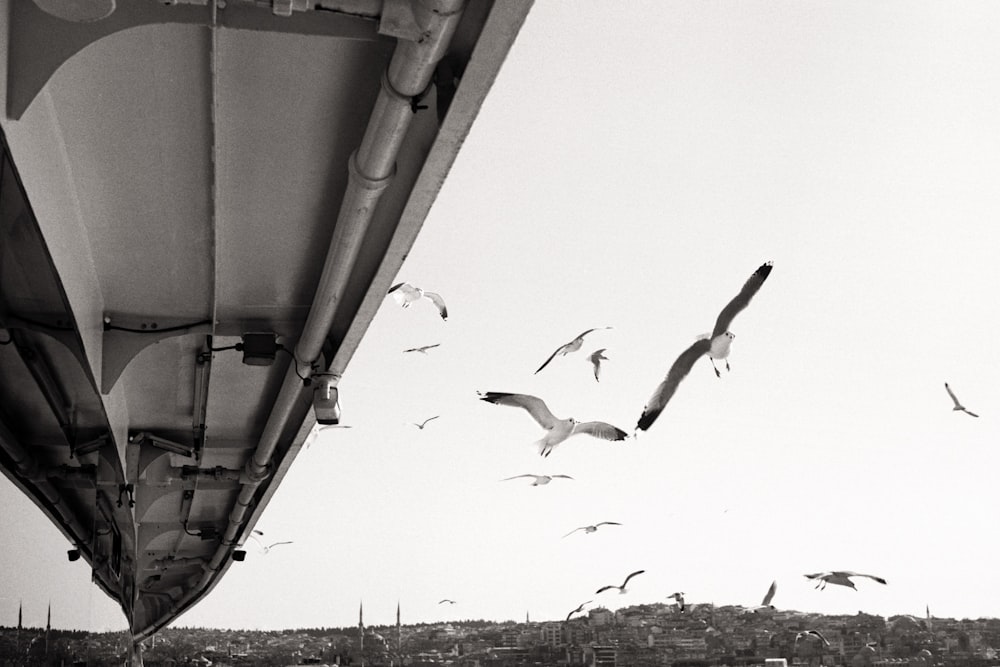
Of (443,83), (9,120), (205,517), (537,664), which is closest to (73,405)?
(9,120)

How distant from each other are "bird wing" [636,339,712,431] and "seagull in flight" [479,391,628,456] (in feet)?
2.13

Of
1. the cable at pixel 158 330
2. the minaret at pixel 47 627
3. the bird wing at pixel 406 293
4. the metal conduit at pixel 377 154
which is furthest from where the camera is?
the bird wing at pixel 406 293

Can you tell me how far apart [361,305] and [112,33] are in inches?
95.3

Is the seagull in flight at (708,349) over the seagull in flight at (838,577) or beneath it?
over

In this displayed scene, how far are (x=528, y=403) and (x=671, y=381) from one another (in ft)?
5.23

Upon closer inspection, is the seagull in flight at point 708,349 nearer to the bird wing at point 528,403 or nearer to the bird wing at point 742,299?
the bird wing at point 742,299

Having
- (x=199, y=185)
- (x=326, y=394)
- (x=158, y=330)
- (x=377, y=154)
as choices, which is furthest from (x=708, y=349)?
(x=377, y=154)

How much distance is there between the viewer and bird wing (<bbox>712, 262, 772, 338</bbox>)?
22.0ft

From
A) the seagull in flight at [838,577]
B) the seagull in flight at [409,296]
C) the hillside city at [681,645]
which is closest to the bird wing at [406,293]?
the seagull in flight at [409,296]

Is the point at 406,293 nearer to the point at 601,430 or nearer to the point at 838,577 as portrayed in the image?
the point at 601,430

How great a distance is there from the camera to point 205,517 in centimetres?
1530

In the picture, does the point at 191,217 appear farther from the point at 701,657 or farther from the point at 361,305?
the point at 701,657

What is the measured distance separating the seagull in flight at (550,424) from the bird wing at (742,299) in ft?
3.91

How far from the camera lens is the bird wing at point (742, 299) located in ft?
22.0
